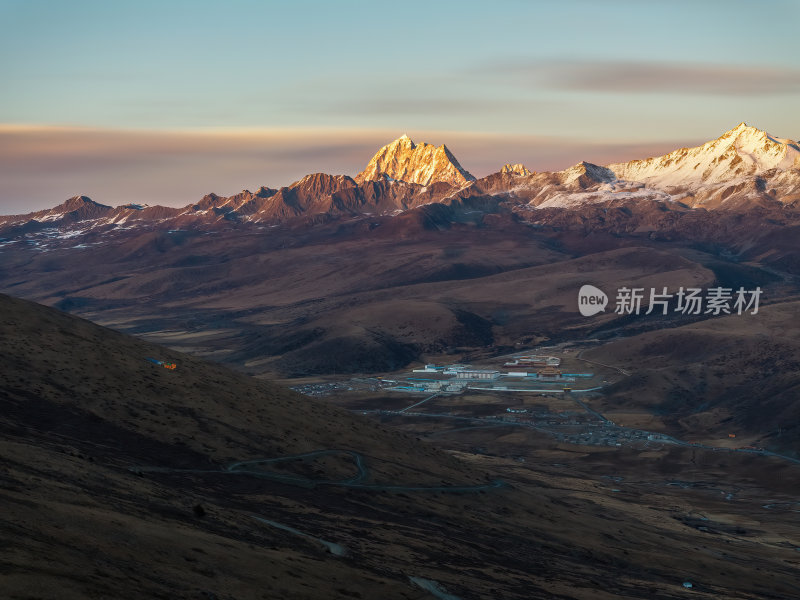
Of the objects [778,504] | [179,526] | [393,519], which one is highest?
[179,526]

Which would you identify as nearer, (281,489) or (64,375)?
(281,489)

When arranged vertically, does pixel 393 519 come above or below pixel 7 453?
below

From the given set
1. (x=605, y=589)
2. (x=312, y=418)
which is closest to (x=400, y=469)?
(x=312, y=418)

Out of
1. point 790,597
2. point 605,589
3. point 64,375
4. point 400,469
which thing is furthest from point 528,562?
point 64,375

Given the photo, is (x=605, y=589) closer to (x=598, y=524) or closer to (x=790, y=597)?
(x=790, y=597)

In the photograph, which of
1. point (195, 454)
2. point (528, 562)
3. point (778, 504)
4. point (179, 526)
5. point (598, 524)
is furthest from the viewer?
point (778, 504)

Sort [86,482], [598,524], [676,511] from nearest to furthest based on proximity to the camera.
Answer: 1. [86,482]
2. [598,524]
3. [676,511]
